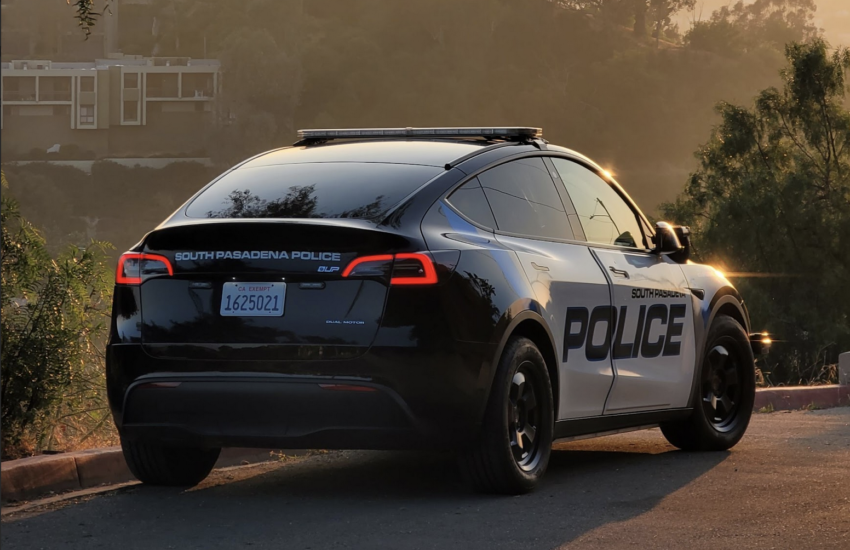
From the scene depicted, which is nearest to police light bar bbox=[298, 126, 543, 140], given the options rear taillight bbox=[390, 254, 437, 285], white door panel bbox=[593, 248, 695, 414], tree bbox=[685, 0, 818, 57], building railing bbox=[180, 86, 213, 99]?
white door panel bbox=[593, 248, 695, 414]

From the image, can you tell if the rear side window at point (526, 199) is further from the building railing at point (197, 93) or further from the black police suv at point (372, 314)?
the building railing at point (197, 93)

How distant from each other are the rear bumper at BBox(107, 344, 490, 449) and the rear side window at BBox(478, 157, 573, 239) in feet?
2.94

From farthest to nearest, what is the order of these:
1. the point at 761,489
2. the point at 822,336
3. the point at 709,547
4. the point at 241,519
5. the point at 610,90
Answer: the point at 610,90
the point at 822,336
the point at 761,489
the point at 241,519
the point at 709,547

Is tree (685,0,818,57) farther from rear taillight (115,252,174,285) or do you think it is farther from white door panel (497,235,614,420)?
rear taillight (115,252,174,285)

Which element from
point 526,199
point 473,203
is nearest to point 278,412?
point 473,203

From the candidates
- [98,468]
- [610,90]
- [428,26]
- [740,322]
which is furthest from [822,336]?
[428,26]

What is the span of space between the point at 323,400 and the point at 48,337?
8.99 feet

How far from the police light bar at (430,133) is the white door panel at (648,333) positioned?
0.72 metres

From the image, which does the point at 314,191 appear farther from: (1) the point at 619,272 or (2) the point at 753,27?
(2) the point at 753,27

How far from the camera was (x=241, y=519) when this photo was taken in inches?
211

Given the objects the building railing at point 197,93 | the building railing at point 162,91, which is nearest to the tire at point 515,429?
the building railing at point 197,93

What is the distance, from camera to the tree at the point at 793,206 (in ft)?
151

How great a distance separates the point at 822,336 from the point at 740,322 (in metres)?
37.7

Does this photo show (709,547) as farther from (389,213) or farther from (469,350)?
(389,213)
